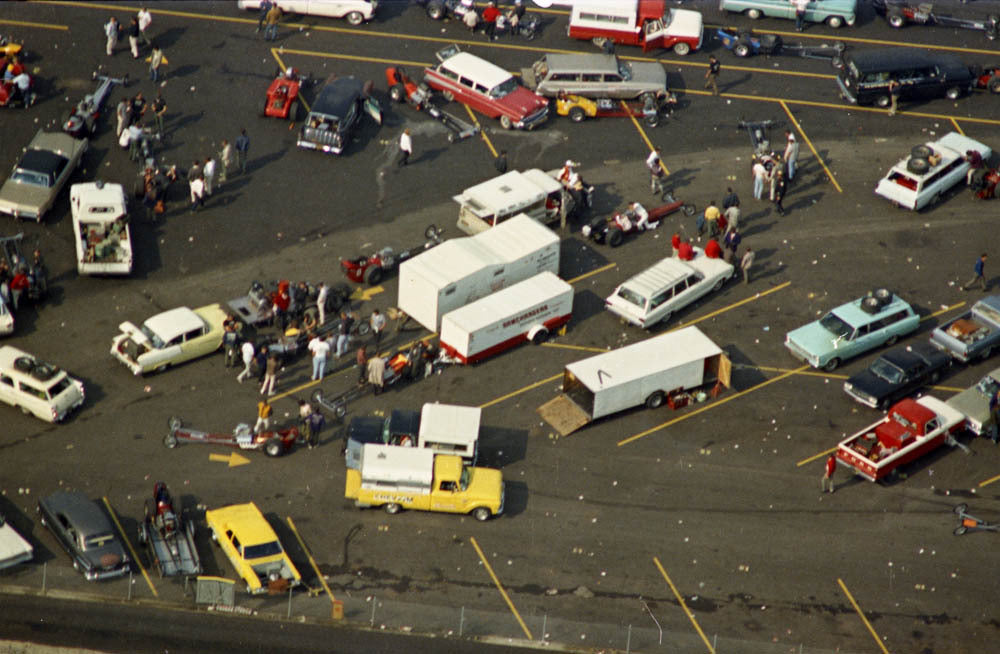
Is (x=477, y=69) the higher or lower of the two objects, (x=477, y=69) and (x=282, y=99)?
the higher

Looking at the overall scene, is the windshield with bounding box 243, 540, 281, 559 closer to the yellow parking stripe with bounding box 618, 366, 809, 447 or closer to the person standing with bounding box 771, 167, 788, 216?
the yellow parking stripe with bounding box 618, 366, 809, 447

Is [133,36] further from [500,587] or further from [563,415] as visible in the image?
[500,587]

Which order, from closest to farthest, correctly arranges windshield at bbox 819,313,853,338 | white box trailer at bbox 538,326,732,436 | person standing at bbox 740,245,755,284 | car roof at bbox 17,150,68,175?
white box trailer at bbox 538,326,732,436
windshield at bbox 819,313,853,338
person standing at bbox 740,245,755,284
car roof at bbox 17,150,68,175

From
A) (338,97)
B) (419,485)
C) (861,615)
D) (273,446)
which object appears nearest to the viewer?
(861,615)

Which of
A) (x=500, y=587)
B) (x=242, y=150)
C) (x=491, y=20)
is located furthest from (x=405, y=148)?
(x=500, y=587)

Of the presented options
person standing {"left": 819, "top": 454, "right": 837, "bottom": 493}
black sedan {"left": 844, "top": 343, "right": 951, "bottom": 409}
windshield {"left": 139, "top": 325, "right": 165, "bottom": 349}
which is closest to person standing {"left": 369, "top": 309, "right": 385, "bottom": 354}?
windshield {"left": 139, "top": 325, "right": 165, "bottom": 349}

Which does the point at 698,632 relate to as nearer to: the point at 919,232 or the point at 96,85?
the point at 919,232

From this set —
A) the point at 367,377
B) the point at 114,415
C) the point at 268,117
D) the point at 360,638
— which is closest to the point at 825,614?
the point at 360,638
